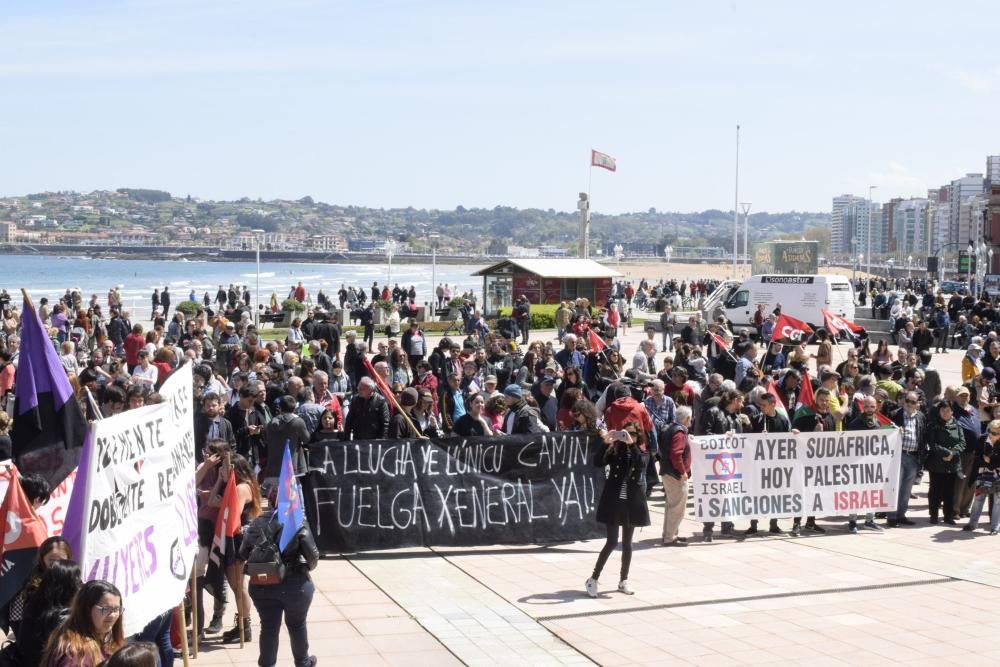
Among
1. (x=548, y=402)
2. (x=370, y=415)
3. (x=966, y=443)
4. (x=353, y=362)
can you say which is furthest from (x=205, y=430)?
(x=353, y=362)

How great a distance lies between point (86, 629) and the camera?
18.8 ft

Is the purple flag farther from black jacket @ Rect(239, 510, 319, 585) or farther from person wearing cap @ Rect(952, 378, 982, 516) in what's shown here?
person wearing cap @ Rect(952, 378, 982, 516)

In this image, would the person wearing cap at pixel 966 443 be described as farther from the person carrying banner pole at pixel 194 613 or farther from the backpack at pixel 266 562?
the backpack at pixel 266 562

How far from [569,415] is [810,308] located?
91.6ft

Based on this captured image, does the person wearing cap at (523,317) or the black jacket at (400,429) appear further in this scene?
the person wearing cap at (523,317)

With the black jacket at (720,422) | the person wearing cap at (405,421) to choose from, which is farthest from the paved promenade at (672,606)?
the person wearing cap at (405,421)

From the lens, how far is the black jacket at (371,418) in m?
13.0

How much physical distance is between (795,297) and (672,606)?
3197cm

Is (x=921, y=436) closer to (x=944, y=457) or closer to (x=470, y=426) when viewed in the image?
(x=944, y=457)

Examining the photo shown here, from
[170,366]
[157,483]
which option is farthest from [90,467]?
[170,366]

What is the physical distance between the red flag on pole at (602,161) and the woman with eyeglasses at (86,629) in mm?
70938

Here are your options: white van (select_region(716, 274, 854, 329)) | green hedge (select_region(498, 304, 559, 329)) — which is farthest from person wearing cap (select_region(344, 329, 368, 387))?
white van (select_region(716, 274, 854, 329))

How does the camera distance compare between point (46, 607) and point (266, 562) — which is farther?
point (266, 562)

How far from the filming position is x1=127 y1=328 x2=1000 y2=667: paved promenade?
358 inches
